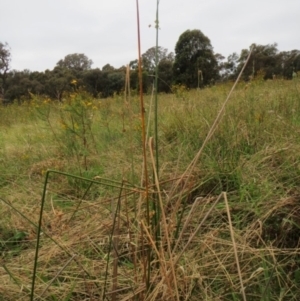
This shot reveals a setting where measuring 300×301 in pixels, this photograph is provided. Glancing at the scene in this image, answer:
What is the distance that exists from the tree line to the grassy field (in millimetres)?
380

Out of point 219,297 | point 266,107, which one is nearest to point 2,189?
point 219,297

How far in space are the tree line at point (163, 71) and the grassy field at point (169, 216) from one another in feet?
1.25

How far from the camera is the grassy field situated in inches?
32.4

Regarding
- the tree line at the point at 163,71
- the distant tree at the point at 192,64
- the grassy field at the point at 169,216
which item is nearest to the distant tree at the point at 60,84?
the tree line at the point at 163,71

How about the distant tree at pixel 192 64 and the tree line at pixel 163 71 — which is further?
the distant tree at pixel 192 64

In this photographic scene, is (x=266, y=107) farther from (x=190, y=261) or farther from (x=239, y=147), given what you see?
(x=190, y=261)

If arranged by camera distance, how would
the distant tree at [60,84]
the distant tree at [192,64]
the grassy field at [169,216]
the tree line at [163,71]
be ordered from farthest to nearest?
the distant tree at [60,84], the distant tree at [192,64], the tree line at [163,71], the grassy field at [169,216]

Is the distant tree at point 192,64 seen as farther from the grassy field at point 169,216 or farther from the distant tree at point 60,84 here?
the grassy field at point 169,216

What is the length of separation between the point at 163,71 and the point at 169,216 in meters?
3.07

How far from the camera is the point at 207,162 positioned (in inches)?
65.9

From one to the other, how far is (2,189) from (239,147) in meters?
1.50

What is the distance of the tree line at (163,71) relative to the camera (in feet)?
10.2

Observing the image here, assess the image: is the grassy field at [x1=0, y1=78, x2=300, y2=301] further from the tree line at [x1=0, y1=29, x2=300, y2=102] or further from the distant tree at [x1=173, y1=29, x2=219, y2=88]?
the distant tree at [x1=173, y1=29, x2=219, y2=88]

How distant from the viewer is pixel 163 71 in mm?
4043
